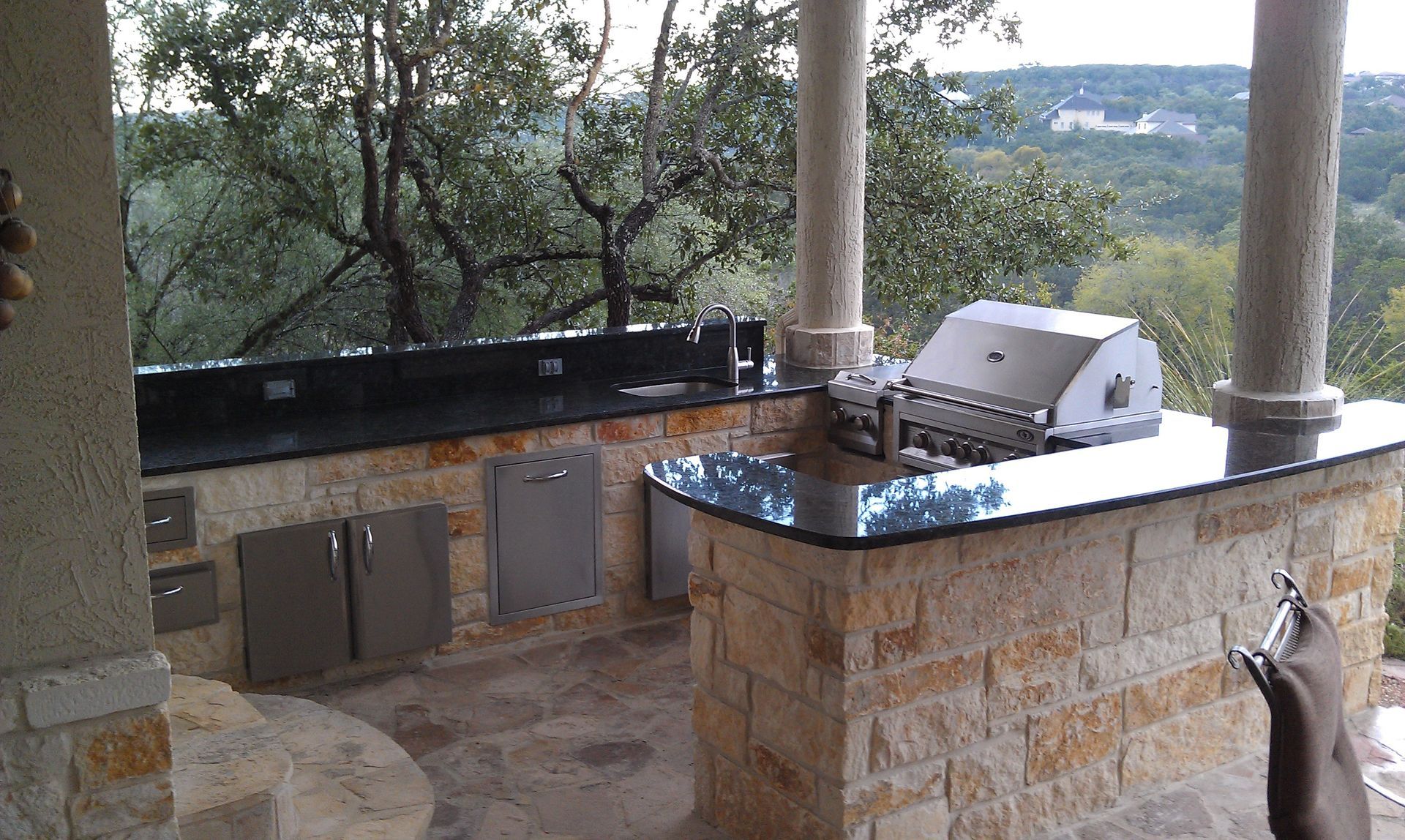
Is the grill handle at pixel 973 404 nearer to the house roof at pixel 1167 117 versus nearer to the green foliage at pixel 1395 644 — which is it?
the green foliage at pixel 1395 644

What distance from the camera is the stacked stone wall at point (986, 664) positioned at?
2.88 m

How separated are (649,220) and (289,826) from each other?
23.7 ft

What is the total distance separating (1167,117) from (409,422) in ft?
21.7

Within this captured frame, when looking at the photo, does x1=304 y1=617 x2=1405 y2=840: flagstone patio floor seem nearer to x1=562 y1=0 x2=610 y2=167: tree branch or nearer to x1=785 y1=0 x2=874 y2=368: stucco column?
x1=785 y1=0 x2=874 y2=368: stucco column

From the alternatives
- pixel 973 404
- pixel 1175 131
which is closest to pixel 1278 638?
pixel 973 404

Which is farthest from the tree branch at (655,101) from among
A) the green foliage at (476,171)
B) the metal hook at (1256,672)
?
the metal hook at (1256,672)

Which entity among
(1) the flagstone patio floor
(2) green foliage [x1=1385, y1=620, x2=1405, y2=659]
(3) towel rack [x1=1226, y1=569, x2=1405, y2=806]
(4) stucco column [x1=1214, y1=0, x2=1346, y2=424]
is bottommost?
A: (2) green foliage [x1=1385, y1=620, x2=1405, y2=659]

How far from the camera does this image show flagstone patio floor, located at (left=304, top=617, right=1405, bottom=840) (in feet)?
11.0

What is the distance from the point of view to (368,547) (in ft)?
13.8

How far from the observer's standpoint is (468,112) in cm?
870

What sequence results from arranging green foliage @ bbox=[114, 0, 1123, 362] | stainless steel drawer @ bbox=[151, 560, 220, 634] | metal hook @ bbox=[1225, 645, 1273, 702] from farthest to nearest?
green foliage @ bbox=[114, 0, 1123, 362] < stainless steel drawer @ bbox=[151, 560, 220, 634] < metal hook @ bbox=[1225, 645, 1273, 702]

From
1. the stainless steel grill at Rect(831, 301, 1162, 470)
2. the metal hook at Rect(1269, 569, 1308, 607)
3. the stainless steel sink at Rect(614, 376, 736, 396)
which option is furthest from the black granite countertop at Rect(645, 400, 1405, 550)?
the stainless steel sink at Rect(614, 376, 736, 396)

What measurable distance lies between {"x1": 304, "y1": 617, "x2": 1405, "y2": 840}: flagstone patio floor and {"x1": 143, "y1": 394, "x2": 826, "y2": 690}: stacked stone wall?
0.42 ft

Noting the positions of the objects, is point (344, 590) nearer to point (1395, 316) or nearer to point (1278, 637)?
point (1278, 637)
